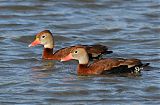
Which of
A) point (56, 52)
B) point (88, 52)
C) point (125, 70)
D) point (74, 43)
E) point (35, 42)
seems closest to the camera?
point (125, 70)

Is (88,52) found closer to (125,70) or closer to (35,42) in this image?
(35,42)

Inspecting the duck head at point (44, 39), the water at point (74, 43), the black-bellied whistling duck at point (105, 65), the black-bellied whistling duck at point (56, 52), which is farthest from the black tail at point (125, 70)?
the duck head at point (44, 39)

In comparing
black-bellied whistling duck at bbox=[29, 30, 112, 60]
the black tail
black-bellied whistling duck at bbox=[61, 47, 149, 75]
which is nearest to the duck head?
black-bellied whistling duck at bbox=[29, 30, 112, 60]

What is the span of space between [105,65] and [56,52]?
195cm

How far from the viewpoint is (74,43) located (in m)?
19.1

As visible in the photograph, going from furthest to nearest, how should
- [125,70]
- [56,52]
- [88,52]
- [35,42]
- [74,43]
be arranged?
1. [74,43]
2. [35,42]
3. [56,52]
4. [88,52]
5. [125,70]

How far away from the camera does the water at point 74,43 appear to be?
14.1 metres

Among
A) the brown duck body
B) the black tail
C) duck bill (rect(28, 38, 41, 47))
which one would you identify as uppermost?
duck bill (rect(28, 38, 41, 47))

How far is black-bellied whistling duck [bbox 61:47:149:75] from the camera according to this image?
15.8 metres

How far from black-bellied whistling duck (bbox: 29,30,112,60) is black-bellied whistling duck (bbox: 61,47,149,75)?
3.23 ft

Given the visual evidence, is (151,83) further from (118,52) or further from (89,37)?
(89,37)

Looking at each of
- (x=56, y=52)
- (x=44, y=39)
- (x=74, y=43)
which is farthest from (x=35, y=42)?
(x=74, y=43)

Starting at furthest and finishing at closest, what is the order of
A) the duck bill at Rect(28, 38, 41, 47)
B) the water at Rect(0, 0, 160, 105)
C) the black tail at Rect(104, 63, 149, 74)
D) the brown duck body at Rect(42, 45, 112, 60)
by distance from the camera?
the duck bill at Rect(28, 38, 41, 47)
the brown duck body at Rect(42, 45, 112, 60)
the black tail at Rect(104, 63, 149, 74)
the water at Rect(0, 0, 160, 105)

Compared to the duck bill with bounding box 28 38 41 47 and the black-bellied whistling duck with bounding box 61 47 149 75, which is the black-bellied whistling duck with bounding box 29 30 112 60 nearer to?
the duck bill with bounding box 28 38 41 47
